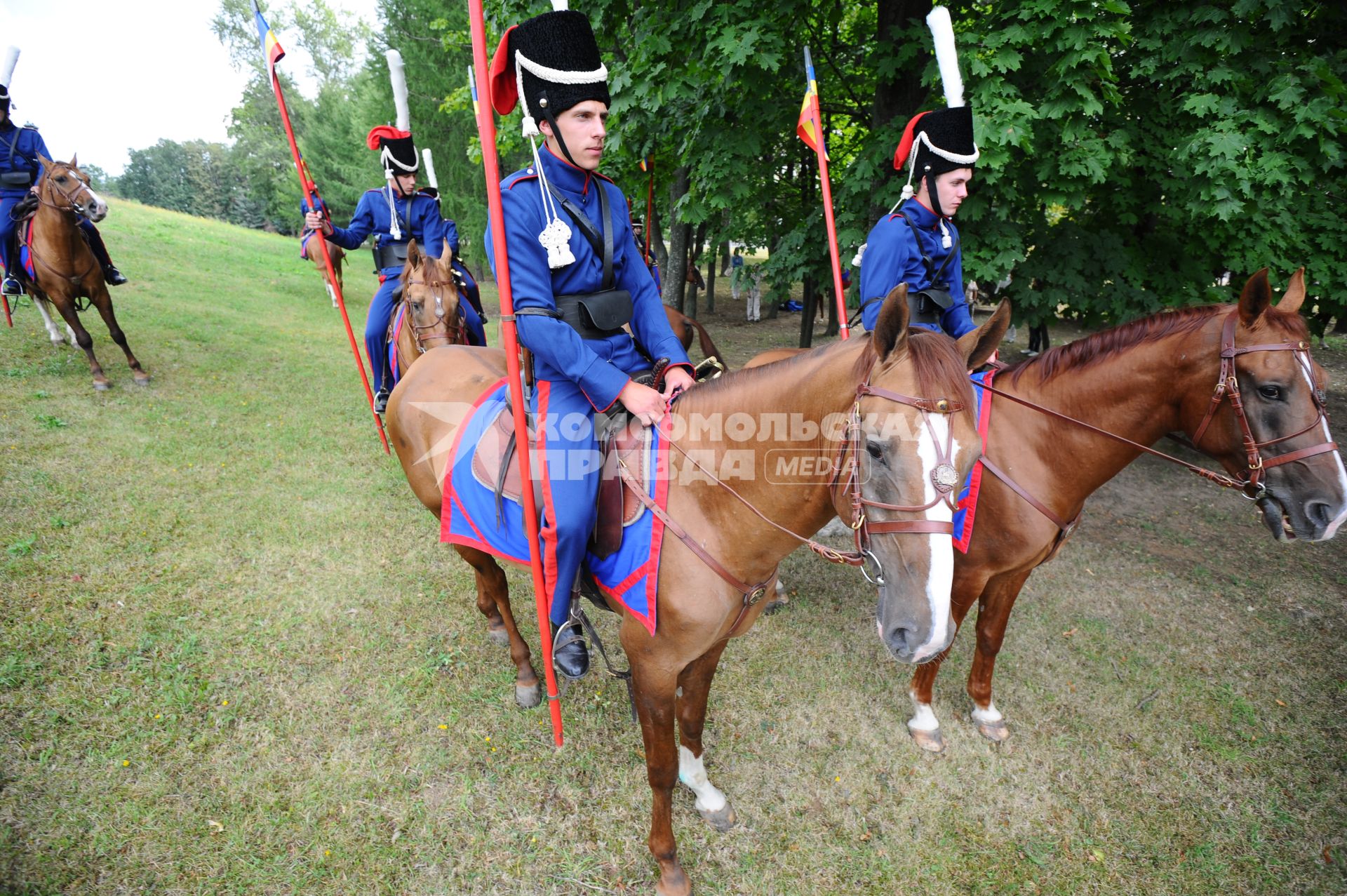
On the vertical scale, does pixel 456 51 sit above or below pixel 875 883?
above

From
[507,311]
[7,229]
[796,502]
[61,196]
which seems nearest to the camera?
[796,502]

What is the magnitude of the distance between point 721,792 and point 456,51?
1999 cm

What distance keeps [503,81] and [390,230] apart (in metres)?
4.80

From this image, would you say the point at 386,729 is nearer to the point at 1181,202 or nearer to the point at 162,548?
the point at 162,548

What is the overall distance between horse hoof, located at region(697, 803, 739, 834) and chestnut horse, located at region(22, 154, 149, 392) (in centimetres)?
941

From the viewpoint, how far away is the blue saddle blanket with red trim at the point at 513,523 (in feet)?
7.51

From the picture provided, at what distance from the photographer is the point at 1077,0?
14.3ft

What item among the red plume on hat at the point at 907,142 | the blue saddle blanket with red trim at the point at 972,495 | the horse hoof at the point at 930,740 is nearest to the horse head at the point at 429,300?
the red plume on hat at the point at 907,142

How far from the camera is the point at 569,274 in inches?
98.7

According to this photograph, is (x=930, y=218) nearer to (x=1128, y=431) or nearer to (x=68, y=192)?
(x=1128, y=431)

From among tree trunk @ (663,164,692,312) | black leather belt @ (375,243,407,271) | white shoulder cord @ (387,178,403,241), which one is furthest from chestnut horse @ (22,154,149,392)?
tree trunk @ (663,164,692,312)

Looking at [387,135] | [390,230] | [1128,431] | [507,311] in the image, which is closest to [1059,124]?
[1128,431]

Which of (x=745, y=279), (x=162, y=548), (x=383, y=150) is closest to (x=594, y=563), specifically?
(x=162, y=548)

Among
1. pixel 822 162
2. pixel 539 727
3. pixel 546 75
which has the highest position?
pixel 822 162
